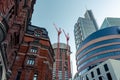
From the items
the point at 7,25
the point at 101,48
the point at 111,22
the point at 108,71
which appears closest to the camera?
the point at 7,25

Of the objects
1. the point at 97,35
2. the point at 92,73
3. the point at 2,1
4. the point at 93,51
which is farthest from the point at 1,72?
the point at 97,35

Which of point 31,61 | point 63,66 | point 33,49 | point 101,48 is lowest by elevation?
point 31,61

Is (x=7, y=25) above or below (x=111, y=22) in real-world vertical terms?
below

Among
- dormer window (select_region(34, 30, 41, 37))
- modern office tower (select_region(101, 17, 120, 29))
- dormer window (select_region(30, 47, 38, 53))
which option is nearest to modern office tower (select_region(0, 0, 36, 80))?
dormer window (select_region(30, 47, 38, 53))

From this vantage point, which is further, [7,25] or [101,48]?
[101,48]

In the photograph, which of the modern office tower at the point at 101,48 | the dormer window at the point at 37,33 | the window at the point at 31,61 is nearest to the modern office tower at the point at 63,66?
the modern office tower at the point at 101,48

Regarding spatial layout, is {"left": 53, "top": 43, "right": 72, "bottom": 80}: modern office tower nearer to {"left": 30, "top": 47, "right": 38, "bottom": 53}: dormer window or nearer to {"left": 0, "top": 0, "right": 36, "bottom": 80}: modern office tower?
{"left": 30, "top": 47, "right": 38, "bottom": 53}: dormer window

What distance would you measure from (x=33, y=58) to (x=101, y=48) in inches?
1534

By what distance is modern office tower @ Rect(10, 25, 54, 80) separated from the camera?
79.6 feet

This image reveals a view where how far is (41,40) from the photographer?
2925cm

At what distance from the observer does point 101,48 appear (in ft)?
188

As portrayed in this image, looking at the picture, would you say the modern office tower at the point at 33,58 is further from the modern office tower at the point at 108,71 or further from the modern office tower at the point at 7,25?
the modern office tower at the point at 108,71

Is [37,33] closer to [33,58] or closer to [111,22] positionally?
[33,58]

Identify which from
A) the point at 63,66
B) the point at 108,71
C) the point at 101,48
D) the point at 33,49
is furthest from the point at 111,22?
the point at 33,49
